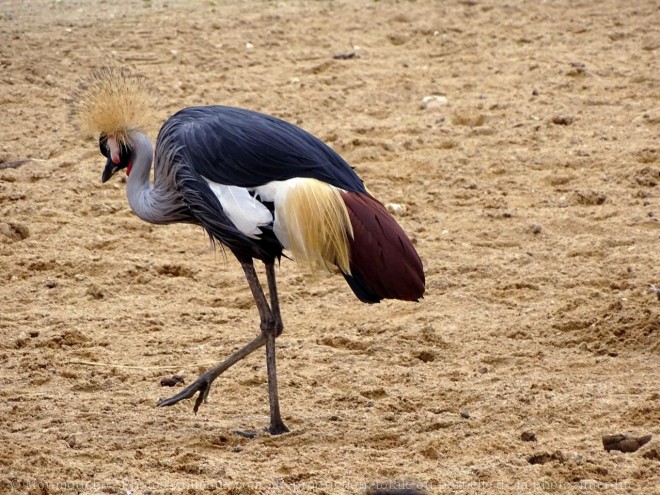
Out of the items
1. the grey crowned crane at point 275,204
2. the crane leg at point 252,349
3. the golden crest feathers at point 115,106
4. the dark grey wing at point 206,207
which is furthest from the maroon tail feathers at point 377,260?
the golden crest feathers at point 115,106

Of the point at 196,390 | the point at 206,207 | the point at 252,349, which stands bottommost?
the point at 196,390

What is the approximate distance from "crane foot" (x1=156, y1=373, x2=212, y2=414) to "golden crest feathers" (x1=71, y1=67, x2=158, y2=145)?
1.08m

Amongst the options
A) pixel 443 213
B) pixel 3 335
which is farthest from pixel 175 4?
pixel 3 335

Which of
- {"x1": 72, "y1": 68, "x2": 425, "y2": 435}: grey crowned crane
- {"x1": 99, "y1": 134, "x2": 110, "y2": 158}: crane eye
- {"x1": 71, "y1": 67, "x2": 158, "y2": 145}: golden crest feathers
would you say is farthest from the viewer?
{"x1": 99, "y1": 134, "x2": 110, "y2": 158}: crane eye

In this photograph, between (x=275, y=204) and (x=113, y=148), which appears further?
(x=113, y=148)

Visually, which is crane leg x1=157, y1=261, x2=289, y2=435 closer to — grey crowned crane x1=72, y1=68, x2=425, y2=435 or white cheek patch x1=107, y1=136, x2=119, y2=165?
grey crowned crane x1=72, y1=68, x2=425, y2=435

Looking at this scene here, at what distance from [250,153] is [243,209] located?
0.71ft

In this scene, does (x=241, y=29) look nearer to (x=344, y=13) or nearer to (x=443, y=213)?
(x=344, y=13)

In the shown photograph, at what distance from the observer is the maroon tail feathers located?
4266mm

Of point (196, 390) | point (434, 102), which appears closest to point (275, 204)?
point (196, 390)

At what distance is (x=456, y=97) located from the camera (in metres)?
8.06

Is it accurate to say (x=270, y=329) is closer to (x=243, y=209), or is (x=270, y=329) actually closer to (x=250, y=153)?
(x=243, y=209)

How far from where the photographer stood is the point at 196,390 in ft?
14.7

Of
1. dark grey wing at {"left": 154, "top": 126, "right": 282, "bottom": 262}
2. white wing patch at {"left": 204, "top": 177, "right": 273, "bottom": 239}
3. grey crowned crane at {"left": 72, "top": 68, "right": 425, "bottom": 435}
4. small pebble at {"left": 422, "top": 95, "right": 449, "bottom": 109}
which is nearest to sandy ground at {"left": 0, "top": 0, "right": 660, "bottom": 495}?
small pebble at {"left": 422, "top": 95, "right": 449, "bottom": 109}
